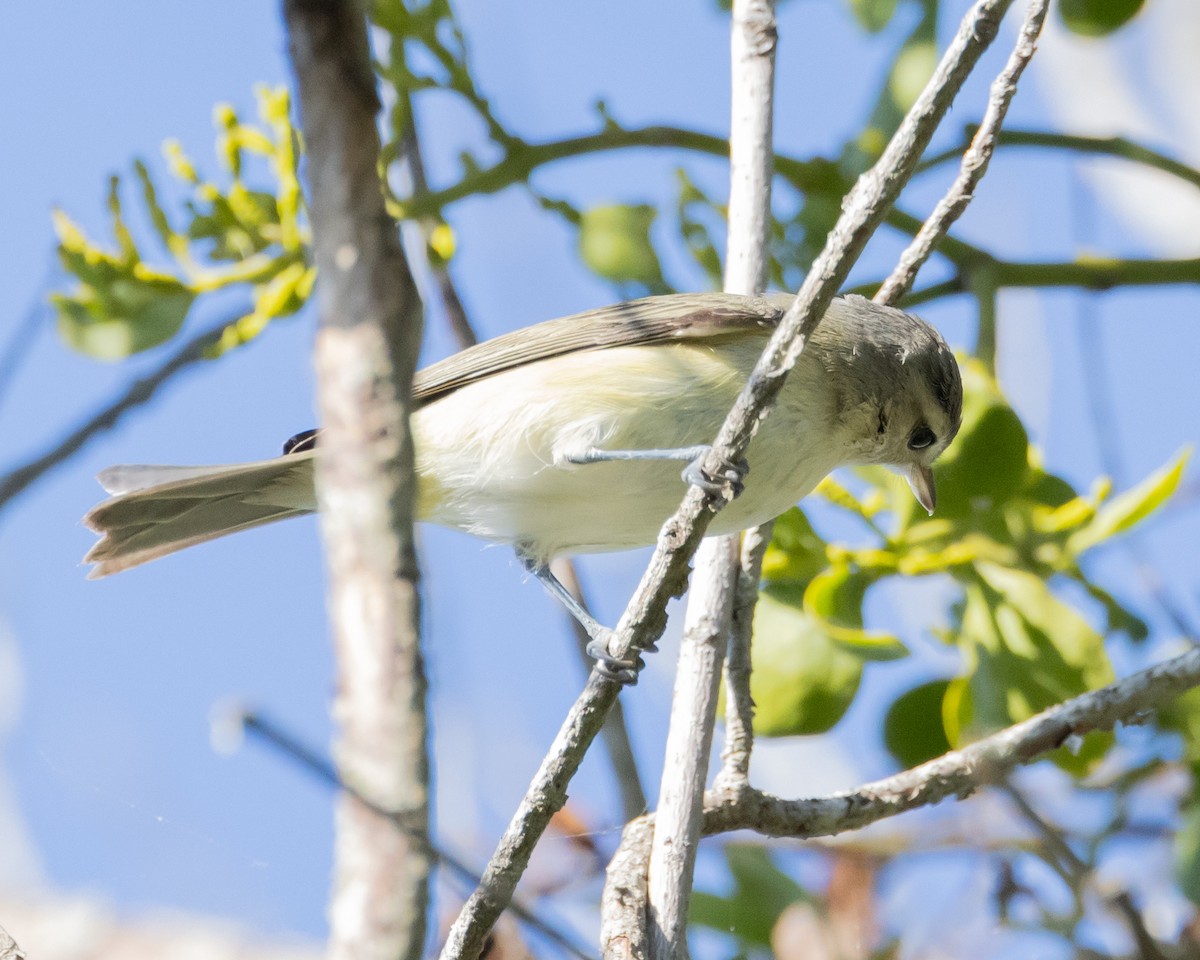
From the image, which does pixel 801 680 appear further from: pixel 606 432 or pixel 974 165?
pixel 974 165

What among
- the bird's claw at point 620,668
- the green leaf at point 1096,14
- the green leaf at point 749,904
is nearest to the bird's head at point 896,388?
the green leaf at point 1096,14

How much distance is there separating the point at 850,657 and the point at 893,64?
1350 mm

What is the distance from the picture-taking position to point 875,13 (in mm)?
2969

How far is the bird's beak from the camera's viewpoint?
271cm

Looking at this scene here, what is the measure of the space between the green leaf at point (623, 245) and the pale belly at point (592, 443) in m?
0.20

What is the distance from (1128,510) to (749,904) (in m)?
1.04

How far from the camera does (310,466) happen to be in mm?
2994

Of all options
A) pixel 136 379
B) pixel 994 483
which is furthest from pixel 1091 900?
pixel 136 379

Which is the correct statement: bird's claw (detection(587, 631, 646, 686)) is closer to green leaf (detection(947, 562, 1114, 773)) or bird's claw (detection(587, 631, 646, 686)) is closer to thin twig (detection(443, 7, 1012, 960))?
thin twig (detection(443, 7, 1012, 960))

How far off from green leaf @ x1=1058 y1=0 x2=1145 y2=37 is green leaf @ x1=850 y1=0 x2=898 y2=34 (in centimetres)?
38

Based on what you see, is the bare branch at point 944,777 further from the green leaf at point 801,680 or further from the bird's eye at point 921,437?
the bird's eye at point 921,437

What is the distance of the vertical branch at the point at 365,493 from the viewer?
77cm

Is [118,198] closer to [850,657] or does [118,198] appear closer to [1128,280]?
[850,657]

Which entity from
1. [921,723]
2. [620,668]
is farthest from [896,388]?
[620,668]
